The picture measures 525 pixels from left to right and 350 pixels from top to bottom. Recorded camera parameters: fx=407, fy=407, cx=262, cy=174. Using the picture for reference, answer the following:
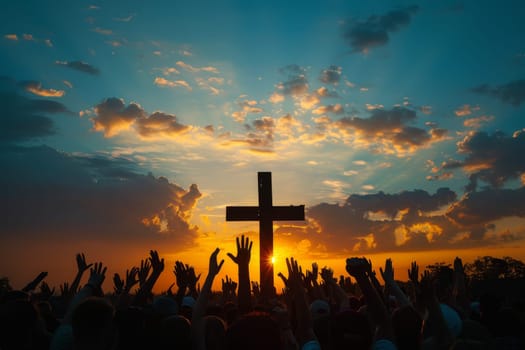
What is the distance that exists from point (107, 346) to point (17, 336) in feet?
3.53

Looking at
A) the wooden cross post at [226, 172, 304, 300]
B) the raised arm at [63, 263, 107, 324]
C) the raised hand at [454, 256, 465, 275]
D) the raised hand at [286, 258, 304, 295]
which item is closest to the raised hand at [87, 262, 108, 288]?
the raised arm at [63, 263, 107, 324]

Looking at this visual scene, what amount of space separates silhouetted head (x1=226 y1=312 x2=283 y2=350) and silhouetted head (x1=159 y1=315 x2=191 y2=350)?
1.38 metres

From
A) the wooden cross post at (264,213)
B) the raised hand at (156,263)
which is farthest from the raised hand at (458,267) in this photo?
the wooden cross post at (264,213)

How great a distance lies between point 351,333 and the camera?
3307 mm

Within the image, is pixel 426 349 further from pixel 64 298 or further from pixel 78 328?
pixel 64 298

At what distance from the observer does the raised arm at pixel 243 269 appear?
560 centimetres

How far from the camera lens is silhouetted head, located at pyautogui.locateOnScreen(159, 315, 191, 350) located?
3996 millimetres

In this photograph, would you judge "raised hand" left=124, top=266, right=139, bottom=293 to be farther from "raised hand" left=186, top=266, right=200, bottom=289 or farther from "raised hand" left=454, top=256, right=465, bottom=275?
"raised hand" left=454, top=256, right=465, bottom=275

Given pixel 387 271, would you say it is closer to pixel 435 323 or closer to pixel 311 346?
pixel 435 323

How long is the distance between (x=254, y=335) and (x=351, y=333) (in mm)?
967

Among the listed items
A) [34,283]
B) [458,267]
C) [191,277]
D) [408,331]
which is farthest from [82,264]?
[458,267]

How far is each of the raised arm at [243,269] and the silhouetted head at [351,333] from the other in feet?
7.69

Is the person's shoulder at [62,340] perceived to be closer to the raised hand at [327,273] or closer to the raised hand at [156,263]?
the raised hand at [156,263]

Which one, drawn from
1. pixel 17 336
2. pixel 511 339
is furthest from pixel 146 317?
pixel 511 339
